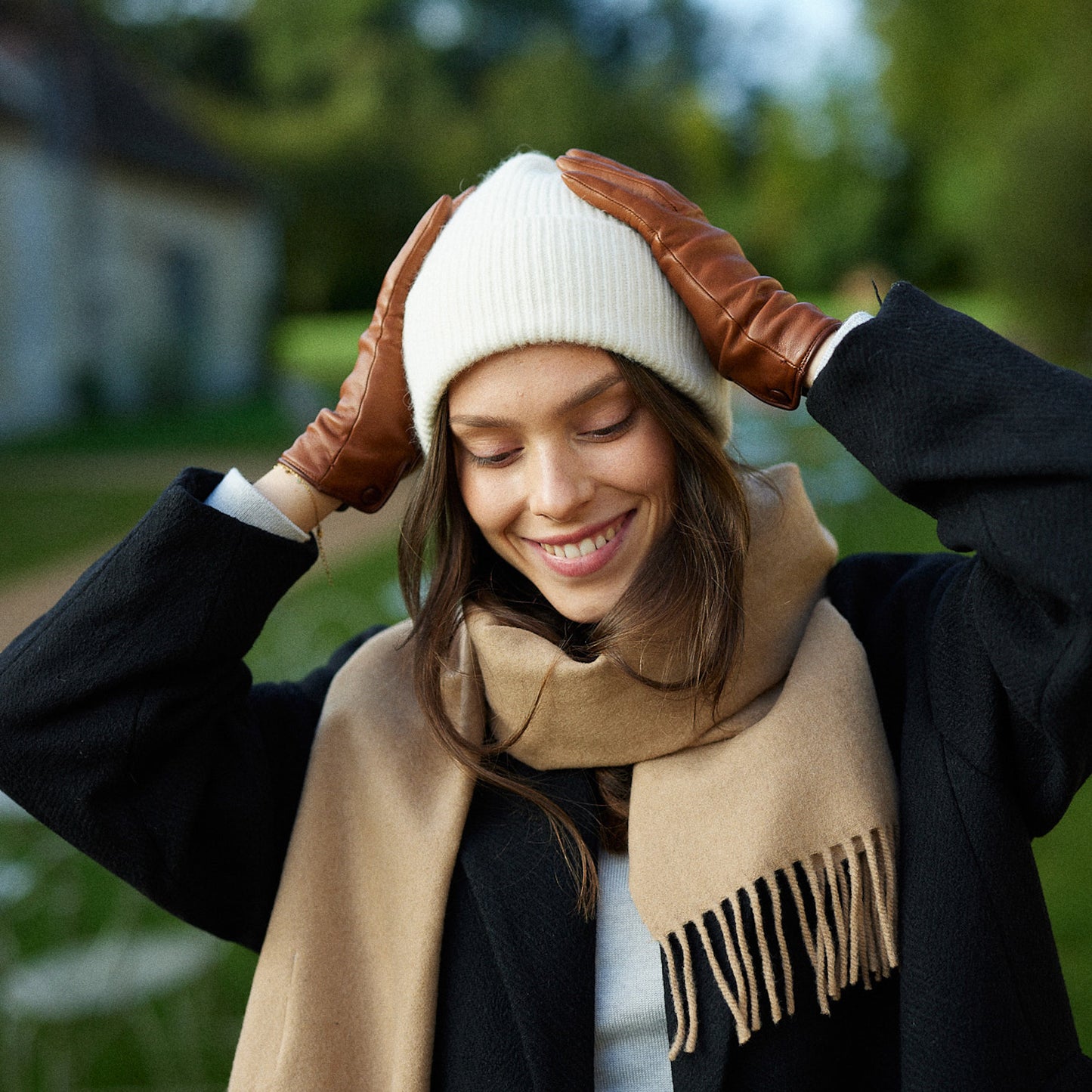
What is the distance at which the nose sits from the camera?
68.6 inches

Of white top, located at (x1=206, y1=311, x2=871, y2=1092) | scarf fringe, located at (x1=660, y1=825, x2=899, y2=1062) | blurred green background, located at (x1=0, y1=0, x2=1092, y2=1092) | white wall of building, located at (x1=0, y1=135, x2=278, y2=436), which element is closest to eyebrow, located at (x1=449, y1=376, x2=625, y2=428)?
white top, located at (x1=206, y1=311, x2=871, y2=1092)

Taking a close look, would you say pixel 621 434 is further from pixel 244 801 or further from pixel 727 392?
pixel 244 801

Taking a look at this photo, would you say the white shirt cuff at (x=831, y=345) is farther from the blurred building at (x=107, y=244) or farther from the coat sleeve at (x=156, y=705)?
the blurred building at (x=107, y=244)

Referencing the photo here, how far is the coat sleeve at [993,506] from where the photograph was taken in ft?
4.88

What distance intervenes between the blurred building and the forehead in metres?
16.2

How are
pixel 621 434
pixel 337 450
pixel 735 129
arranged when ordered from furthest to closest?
pixel 735 129 → pixel 337 450 → pixel 621 434

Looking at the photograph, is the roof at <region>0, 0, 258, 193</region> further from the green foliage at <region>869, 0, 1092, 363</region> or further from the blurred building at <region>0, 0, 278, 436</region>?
the green foliage at <region>869, 0, 1092, 363</region>

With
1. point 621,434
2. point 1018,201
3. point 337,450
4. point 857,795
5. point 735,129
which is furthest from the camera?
point 735,129

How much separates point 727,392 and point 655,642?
0.45m

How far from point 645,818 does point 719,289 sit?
30.9 inches

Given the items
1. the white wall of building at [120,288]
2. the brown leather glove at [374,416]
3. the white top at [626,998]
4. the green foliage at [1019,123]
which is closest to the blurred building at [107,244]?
the white wall of building at [120,288]

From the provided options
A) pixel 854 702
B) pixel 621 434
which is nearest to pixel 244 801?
pixel 621 434

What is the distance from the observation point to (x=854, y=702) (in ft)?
5.71

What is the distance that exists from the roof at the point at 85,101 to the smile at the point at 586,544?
638 inches
